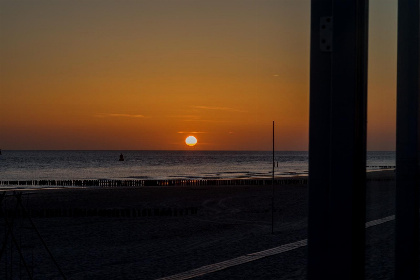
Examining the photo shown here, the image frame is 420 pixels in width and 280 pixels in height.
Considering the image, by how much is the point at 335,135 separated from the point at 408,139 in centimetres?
148

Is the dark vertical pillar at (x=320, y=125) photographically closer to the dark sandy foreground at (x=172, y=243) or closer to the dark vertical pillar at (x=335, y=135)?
the dark vertical pillar at (x=335, y=135)

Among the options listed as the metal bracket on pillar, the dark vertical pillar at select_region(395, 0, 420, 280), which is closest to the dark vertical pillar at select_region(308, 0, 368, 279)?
the metal bracket on pillar

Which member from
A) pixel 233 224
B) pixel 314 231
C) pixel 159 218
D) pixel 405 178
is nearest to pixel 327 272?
pixel 314 231

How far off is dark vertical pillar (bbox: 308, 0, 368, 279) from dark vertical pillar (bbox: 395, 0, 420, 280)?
54.7 inches

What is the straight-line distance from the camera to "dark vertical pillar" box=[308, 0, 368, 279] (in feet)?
5.47

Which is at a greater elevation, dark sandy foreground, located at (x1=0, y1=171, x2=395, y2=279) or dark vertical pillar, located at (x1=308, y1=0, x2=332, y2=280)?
dark vertical pillar, located at (x1=308, y1=0, x2=332, y2=280)

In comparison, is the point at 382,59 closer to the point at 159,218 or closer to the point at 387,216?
the point at 387,216

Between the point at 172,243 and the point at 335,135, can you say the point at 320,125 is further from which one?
the point at 172,243

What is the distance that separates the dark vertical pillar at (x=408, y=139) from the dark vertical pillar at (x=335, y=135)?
1.39 meters

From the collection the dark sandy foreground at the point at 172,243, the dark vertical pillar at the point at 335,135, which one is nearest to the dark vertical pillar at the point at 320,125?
the dark vertical pillar at the point at 335,135

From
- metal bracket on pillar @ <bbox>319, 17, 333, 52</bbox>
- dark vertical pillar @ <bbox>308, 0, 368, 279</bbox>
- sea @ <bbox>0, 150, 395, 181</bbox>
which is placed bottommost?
sea @ <bbox>0, 150, 395, 181</bbox>

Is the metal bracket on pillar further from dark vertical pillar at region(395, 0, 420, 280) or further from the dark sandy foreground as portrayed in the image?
dark vertical pillar at region(395, 0, 420, 280)

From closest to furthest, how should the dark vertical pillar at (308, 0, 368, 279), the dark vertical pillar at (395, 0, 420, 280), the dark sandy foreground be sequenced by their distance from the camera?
1. the dark vertical pillar at (308, 0, 368, 279)
2. the dark vertical pillar at (395, 0, 420, 280)
3. the dark sandy foreground

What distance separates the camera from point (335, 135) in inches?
65.6
